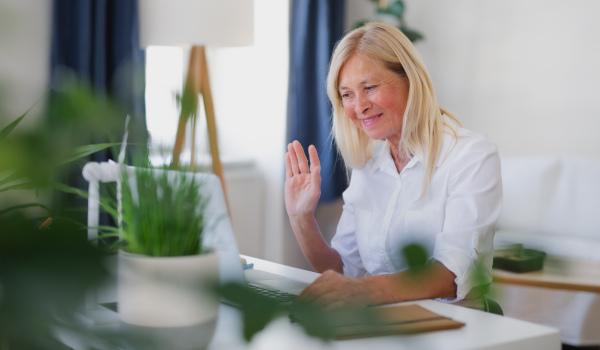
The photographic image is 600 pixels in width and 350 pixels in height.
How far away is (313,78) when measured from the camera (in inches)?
169

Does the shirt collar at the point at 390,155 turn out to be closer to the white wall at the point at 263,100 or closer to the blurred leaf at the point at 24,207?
the blurred leaf at the point at 24,207

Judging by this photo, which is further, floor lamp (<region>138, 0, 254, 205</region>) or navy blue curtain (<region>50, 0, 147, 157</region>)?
navy blue curtain (<region>50, 0, 147, 157</region>)

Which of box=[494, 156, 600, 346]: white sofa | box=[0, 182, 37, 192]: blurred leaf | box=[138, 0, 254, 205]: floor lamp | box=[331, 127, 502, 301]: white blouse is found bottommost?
box=[494, 156, 600, 346]: white sofa

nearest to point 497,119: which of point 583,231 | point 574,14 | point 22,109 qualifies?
point 574,14

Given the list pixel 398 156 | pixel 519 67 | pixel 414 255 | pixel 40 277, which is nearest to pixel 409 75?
pixel 398 156

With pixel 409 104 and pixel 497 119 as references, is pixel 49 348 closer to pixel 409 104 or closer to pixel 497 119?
pixel 409 104

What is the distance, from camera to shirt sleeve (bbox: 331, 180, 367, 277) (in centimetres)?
206

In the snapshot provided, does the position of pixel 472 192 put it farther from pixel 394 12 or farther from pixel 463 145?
pixel 394 12

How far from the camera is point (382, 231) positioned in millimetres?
1894

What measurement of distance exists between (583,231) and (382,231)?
1.80 meters

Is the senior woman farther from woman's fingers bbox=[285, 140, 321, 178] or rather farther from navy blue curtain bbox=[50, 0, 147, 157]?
navy blue curtain bbox=[50, 0, 147, 157]

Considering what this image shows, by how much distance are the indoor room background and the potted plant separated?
11.0 feet

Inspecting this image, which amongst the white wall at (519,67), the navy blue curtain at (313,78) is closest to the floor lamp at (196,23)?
the navy blue curtain at (313,78)

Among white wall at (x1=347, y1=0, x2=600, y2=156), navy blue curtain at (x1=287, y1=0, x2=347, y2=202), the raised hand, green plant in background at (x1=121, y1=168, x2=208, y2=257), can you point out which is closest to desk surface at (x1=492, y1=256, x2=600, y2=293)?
green plant in background at (x1=121, y1=168, x2=208, y2=257)
